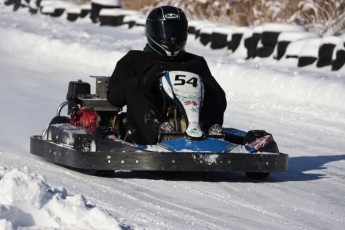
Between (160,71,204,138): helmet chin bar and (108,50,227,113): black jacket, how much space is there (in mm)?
159

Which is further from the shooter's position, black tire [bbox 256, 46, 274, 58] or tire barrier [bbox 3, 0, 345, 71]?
black tire [bbox 256, 46, 274, 58]

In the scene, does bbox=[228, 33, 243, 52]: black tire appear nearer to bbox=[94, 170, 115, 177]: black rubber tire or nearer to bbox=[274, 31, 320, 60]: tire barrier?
bbox=[274, 31, 320, 60]: tire barrier

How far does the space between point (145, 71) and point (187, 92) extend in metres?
0.50

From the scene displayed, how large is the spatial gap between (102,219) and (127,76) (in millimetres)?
3260

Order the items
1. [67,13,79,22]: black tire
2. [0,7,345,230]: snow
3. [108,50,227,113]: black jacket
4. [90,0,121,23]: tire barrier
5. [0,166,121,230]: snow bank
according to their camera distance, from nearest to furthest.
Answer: [0,166,121,230]: snow bank → [0,7,345,230]: snow → [108,50,227,113]: black jacket → [90,0,121,23]: tire barrier → [67,13,79,22]: black tire

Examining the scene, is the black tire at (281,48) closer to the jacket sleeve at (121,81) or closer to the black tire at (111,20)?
the jacket sleeve at (121,81)

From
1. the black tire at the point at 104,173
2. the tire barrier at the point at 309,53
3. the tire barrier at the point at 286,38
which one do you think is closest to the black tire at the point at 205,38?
the tire barrier at the point at 286,38

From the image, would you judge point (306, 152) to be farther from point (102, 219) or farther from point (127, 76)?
point (102, 219)

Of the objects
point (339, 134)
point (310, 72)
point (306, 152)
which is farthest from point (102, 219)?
point (310, 72)

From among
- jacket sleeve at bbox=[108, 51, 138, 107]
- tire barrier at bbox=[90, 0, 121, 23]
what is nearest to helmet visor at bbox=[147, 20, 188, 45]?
jacket sleeve at bbox=[108, 51, 138, 107]

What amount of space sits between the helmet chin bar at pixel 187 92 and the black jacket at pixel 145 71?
16 centimetres

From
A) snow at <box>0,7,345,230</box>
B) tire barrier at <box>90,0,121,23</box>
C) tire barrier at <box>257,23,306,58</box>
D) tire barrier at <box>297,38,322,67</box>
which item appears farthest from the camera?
tire barrier at <box>90,0,121,23</box>

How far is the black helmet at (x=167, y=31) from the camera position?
8070mm

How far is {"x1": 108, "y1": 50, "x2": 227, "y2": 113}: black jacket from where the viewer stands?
7.84 metres
